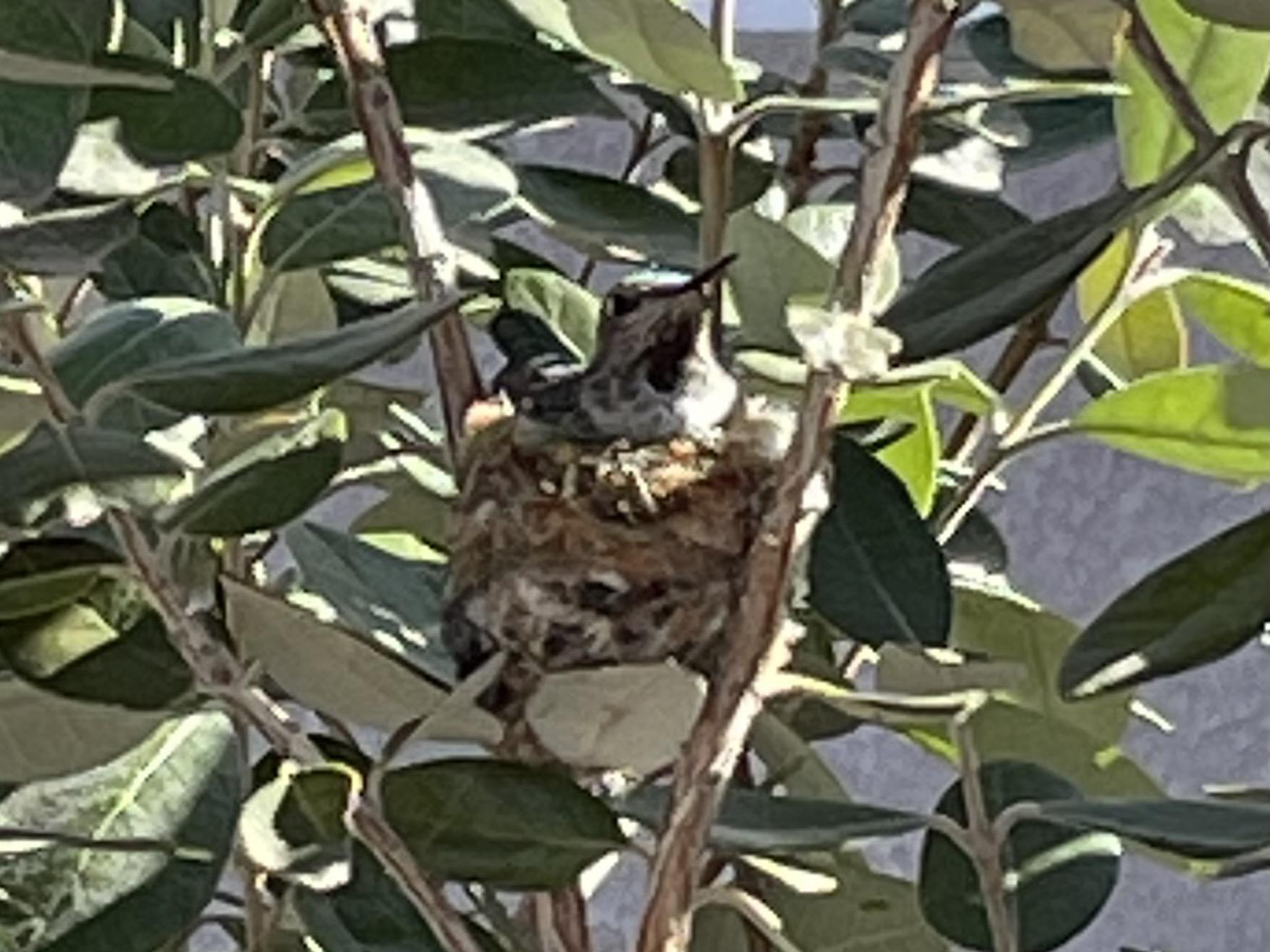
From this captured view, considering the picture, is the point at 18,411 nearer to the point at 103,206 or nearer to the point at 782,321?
the point at 103,206

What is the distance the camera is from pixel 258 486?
1.89ft

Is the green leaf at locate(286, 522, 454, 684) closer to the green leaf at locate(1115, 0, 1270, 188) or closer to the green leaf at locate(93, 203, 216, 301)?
the green leaf at locate(93, 203, 216, 301)

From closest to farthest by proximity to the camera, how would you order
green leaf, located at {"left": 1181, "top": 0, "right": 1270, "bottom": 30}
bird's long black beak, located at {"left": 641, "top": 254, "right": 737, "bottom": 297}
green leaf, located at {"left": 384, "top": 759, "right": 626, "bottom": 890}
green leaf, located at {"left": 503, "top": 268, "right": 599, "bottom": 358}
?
1. green leaf, located at {"left": 1181, "top": 0, "right": 1270, "bottom": 30}
2. green leaf, located at {"left": 384, "top": 759, "right": 626, "bottom": 890}
3. bird's long black beak, located at {"left": 641, "top": 254, "right": 737, "bottom": 297}
4. green leaf, located at {"left": 503, "top": 268, "right": 599, "bottom": 358}

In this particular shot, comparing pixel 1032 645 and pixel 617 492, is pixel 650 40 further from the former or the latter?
pixel 617 492

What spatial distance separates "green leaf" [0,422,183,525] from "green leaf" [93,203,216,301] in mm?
224

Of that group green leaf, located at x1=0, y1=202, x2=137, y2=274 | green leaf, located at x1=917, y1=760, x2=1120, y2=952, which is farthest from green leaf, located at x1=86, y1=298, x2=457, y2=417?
green leaf, located at x1=917, y1=760, x2=1120, y2=952

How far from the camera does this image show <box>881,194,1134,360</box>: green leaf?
528 millimetres

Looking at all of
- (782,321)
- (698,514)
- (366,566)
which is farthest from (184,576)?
(698,514)

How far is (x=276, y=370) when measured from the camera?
0.53m

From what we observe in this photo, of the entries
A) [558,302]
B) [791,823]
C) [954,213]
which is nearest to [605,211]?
[558,302]

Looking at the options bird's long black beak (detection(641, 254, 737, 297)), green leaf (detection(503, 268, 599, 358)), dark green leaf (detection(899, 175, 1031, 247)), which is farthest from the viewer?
dark green leaf (detection(899, 175, 1031, 247))

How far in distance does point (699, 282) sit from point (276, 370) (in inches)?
9.2

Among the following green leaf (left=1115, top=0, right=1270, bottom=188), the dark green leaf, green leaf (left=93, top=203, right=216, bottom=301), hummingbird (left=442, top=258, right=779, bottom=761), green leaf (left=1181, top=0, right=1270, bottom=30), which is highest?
green leaf (left=1181, top=0, right=1270, bottom=30)

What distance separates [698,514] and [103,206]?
0.33 metres
